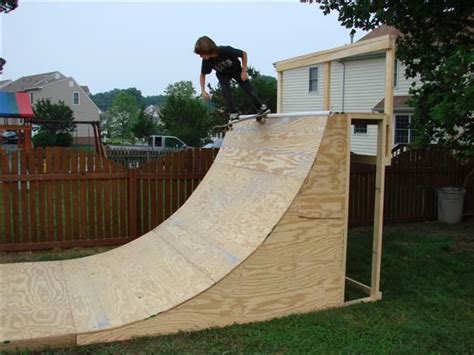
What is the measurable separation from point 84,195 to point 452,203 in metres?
7.77

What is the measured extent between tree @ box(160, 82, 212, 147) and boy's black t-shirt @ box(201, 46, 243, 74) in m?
31.6

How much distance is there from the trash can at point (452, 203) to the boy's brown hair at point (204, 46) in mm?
6858

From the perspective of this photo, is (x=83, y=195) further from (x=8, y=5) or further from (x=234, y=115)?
(x=8, y=5)

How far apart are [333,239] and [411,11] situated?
15.8ft

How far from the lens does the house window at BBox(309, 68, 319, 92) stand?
28.6 metres

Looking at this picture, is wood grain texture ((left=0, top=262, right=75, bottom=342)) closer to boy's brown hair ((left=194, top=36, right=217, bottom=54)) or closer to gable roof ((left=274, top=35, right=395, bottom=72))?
boy's brown hair ((left=194, top=36, right=217, bottom=54))

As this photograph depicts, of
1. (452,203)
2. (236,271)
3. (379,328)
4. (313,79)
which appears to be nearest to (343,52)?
(236,271)

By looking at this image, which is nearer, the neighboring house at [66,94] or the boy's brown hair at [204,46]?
the boy's brown hair at [204,46]

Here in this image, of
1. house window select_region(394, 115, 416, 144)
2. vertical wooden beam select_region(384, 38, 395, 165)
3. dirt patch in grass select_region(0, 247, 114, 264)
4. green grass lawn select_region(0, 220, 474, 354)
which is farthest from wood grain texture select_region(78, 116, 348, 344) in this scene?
house window select_region(394, 115, 416, 144)

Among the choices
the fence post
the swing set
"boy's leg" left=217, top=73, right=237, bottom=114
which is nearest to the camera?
"boy's leg" left=217, top=73, right=237, bottom=114

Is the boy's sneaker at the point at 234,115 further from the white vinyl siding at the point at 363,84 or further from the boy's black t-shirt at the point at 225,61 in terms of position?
the white vinyl siding at the point at 363,84

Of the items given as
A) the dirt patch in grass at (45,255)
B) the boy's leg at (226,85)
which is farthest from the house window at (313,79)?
the dirt patch in grass at (45,255)

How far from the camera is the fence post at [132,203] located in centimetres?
812

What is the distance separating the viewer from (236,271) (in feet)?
14.2
